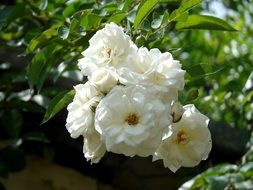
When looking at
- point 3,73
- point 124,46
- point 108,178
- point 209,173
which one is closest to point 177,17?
point 124,46

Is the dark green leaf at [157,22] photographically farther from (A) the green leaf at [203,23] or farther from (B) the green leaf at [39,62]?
(B) the green leaf at [39,62]

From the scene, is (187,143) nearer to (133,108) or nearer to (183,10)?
(133,108)

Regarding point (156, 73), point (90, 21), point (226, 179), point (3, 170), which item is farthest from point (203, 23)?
point (3, 170)

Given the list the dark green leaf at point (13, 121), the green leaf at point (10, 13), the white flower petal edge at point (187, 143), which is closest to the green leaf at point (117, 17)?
the white flower petal edge at point (187, 143)

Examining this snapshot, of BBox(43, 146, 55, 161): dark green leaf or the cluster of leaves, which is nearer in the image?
the cluster of leaves

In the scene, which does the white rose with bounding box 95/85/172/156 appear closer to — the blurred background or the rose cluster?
the rose cluster

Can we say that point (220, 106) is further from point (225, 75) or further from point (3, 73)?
point (3, 73)

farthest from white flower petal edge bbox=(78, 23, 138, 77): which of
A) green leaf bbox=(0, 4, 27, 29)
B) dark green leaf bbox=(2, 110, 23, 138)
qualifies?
dark green leaf bbox=(2, 110, 23, 138)
